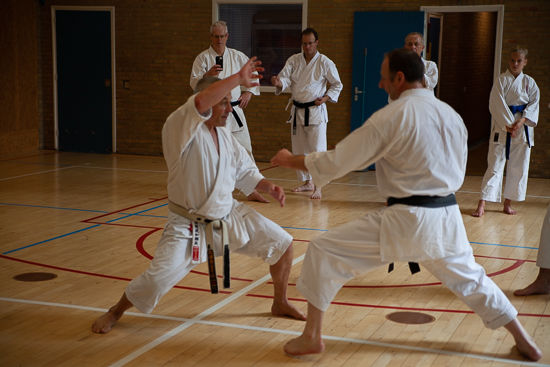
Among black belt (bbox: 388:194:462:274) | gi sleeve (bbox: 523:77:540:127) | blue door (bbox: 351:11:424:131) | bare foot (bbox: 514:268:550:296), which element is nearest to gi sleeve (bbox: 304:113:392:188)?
black belt (bbox: 388:194:462:274)

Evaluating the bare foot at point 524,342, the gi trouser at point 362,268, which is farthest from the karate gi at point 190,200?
the bare foot at point 524,342

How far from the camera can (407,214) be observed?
105 inches

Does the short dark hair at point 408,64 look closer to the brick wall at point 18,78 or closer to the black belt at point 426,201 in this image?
the black belt at point 426,201

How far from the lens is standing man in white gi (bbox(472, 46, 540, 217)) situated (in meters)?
5.89

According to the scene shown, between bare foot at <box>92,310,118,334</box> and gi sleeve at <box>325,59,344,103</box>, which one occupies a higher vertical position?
gi sleeve at <box>325,59,344,103</box>

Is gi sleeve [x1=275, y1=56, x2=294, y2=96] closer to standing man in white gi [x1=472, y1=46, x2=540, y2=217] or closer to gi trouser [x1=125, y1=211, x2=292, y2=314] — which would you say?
standing man in white gi [x1=472, y1=46, x2=540, y2=217]

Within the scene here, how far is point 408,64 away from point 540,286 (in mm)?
1770

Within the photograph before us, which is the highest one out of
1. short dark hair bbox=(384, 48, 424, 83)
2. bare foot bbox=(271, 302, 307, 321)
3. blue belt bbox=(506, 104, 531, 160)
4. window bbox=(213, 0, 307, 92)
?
window bbox=(213, 0, 307, 92)

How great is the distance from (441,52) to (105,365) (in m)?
9.29

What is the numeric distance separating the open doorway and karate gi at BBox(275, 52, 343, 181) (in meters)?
2.58

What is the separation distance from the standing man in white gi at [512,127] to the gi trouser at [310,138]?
1.87 m

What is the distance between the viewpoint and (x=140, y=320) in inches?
130

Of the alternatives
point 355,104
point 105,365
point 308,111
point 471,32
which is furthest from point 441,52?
point 105,365

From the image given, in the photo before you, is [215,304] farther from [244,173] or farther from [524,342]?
[524,342]
